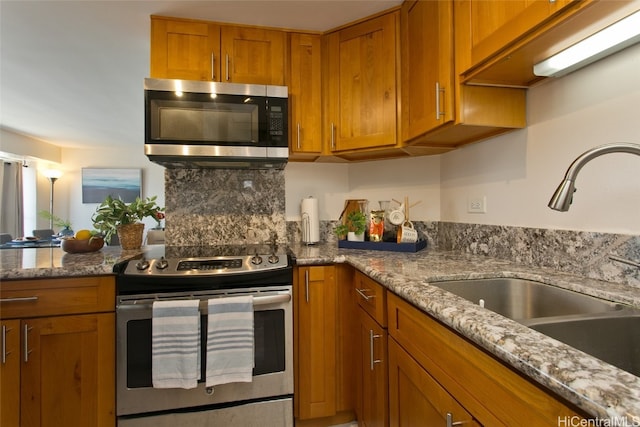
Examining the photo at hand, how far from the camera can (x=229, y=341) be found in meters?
1.41

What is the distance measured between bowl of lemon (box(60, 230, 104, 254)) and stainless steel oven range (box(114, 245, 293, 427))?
419 millimetres

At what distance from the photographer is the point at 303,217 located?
2.10 m

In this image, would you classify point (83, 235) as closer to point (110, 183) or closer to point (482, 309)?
point (482, 309)

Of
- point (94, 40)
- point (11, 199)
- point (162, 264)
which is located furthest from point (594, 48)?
point (11, 199)

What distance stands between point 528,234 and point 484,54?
0.78m

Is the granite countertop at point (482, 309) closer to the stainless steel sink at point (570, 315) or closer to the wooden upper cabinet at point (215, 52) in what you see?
the stainless steel sink at point (570, 315)

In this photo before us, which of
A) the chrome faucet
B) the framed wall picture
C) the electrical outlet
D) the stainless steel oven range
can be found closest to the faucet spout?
the chrome faucet

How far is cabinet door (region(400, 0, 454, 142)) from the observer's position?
4.35 ft

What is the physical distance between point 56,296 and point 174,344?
1.75ft

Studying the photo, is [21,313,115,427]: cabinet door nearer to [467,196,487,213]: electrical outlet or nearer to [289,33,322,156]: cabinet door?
[289,33,322,156]: cabinet door

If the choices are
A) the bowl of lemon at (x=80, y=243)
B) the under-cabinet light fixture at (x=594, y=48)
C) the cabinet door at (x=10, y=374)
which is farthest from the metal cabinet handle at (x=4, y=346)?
the under-cabinet light fixture at (x=594, y=48)

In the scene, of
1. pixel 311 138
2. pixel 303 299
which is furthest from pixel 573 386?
pixel 311 138

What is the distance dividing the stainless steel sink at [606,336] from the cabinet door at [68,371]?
1651 mm

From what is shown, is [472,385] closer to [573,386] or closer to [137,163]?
[573,386]
